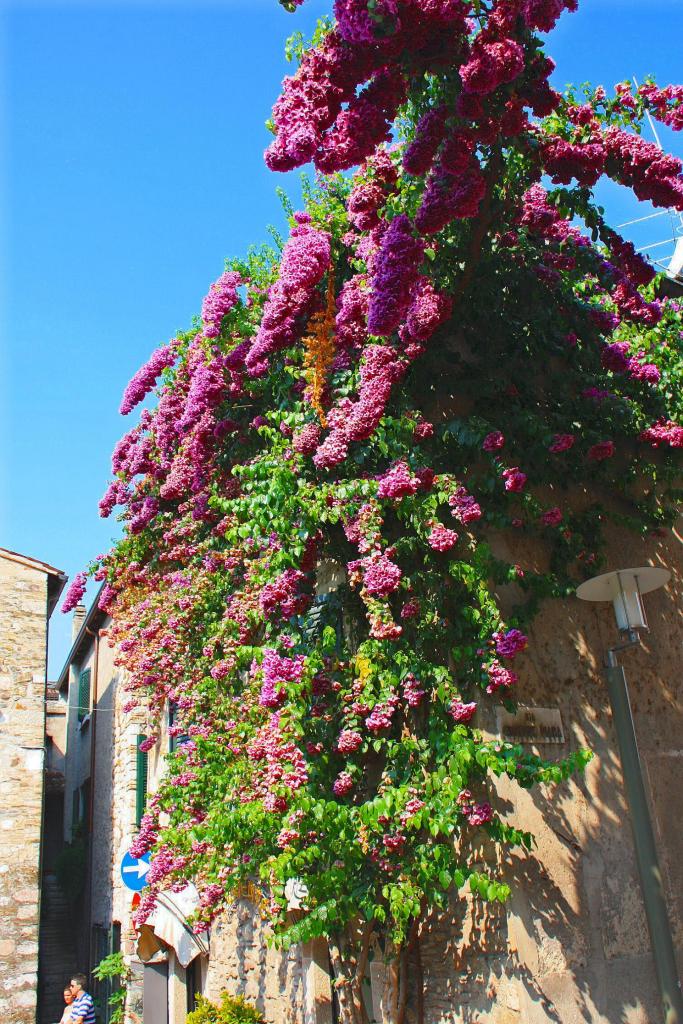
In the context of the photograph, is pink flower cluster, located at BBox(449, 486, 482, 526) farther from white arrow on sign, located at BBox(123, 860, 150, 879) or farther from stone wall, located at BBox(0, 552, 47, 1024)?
stone wall, located at BBox(0, 552, 47, 1024)

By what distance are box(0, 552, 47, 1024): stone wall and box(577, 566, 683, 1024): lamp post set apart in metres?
8.87

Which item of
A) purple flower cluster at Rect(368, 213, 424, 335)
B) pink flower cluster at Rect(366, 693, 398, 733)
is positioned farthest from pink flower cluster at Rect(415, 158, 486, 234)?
pink flower cluster at Rect(366, 693, 398, 733)

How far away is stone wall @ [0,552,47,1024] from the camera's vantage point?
1143 centimetres

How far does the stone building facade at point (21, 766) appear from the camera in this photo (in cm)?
1145

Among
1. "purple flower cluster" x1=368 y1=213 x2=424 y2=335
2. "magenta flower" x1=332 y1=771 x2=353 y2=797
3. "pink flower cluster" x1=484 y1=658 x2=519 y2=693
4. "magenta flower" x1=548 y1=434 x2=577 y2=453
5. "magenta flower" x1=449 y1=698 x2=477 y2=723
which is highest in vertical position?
"purple flower cluster" x1=368 y1=213 x2=424 y2=335

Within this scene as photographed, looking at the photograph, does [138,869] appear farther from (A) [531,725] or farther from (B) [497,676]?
(B) [497,676]

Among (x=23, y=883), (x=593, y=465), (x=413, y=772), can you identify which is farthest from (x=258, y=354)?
(x=23, y=883)

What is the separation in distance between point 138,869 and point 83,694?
9.66 meters

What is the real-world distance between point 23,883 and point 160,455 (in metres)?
6.53

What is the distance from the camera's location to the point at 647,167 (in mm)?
5602

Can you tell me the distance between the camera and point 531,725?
579 centimetres

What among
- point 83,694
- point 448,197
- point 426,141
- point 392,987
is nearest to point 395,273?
point 448,197

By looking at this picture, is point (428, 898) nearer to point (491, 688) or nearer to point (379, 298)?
point (491, 688)

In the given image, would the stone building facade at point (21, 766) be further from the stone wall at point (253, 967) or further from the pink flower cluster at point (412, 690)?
the pink flower cluster at point (412, 690)
